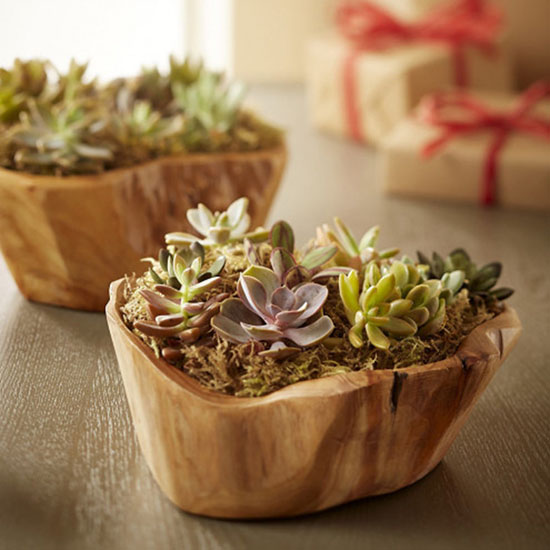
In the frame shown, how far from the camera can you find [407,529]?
1.84 feet

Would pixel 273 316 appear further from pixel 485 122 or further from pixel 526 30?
pixel 526 30

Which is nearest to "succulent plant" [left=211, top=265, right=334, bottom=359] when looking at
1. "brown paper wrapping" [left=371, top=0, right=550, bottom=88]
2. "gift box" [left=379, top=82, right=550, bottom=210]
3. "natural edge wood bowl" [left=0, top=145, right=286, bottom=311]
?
"natural edge wood bowl" [left=0, top=145, right=286, bottom=311]

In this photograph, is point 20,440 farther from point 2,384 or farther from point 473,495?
point 473,495

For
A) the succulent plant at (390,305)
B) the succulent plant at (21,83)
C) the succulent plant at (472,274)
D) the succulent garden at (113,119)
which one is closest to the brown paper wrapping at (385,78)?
the succulent garden at (113,119)

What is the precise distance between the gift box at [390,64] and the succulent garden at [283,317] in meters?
0.96

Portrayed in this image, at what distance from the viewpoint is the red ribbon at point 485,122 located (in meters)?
1.29

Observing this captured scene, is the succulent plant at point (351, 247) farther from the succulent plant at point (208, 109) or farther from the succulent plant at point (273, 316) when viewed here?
the succulent plant at point (208, 109)

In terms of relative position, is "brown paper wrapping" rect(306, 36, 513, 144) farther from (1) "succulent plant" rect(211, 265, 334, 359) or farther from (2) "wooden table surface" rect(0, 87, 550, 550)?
(1) "succulent plant" rect(211, 265, 334, 359)

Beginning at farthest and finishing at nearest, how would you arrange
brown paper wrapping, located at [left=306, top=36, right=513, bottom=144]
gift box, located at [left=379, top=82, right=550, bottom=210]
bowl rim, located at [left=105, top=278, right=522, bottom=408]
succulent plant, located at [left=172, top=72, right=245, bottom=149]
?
brown paper wrapping, located at [left=306, top=36, right=513, bottom=144] < gift box, located at [left=379, top=82, right=550, bottom=210] < succulent plant, located at [left=172, top=72, right=245, bottom=149] < bowl rim, located at [left=105, top=278, right=522, bottom=408]

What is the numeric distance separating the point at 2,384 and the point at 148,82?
0.50m

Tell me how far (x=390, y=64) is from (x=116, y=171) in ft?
2.64

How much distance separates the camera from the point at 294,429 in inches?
20.1

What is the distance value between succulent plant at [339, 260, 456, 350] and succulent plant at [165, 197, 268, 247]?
0.11 meters

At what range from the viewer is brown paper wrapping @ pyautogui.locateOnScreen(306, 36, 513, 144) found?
4.97 ft
